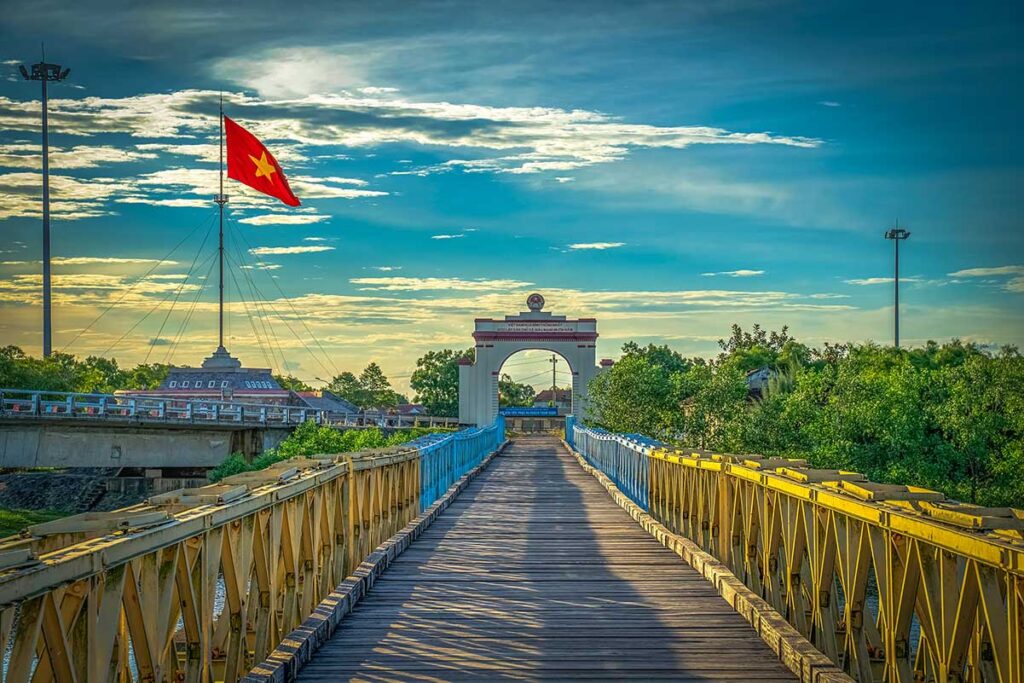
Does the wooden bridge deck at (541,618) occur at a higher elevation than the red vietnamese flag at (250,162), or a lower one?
lower

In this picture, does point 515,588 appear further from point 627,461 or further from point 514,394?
point 514,394

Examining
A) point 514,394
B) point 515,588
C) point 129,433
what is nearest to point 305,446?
point 129,433

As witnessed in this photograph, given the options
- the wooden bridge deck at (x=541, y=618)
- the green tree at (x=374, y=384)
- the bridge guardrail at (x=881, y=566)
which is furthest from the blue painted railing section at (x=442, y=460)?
the green tree at (x=374, y=384)

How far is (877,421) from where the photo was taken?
126 feet

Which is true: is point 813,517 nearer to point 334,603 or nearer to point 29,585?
point 334,603

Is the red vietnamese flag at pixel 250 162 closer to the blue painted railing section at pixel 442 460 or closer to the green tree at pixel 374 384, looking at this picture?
the blue painted railing section at pixel 442 460

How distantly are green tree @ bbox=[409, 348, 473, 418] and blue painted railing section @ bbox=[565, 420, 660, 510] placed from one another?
203ft

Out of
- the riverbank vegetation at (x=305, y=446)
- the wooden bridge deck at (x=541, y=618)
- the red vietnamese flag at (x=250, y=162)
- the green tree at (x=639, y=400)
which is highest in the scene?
the red vietnamese flag at (x=250, y=162)

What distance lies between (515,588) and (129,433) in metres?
33.8

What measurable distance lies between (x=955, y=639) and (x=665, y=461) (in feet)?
30.4

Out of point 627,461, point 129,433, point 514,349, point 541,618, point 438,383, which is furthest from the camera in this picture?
point 438,383

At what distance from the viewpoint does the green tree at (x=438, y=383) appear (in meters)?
92.3

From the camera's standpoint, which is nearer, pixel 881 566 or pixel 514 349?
pixel 881 566

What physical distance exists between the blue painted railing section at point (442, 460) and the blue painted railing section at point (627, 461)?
303 centimetres
